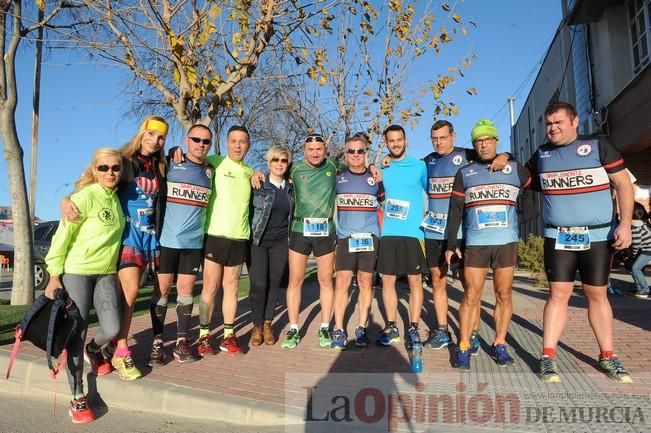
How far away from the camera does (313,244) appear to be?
16.9 ft

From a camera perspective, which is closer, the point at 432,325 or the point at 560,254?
the point at 560,254

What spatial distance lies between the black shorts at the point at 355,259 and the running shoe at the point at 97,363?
97.2 inches

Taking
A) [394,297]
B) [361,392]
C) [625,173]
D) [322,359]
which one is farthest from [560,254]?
[322,359]

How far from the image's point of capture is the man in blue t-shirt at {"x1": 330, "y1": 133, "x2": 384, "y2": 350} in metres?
5.16

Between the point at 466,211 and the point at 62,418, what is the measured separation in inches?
153

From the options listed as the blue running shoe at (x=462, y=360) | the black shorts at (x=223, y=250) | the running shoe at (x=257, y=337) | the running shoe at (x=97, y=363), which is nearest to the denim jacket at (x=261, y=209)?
the black shorts at (x=223, y=250)

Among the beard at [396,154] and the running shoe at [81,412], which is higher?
the beard at [396,154]

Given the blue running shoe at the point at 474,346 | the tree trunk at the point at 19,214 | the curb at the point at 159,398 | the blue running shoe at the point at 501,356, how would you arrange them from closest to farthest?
the curb at the point at 159,398
the blue running shoe at the point at 501,356
the blue running shoe at the point at 474,346
the tree trunk at the point at 19,214

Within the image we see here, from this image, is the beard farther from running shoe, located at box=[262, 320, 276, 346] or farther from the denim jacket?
running shoe, located at box=[262, 320, 276, 346]

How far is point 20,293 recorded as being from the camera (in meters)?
8.98

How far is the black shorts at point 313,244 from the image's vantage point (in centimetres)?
514

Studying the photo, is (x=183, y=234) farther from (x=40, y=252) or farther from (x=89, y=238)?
(x=40, y=252)

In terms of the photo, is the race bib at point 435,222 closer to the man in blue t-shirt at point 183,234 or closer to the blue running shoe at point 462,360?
the blue running shoe at point 462,360

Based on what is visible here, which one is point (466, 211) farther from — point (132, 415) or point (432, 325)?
point (132, 415)
